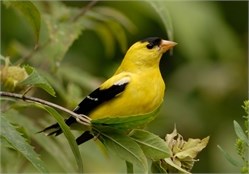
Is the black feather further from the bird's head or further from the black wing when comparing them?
the bird's head

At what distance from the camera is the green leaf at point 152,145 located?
1.75 m

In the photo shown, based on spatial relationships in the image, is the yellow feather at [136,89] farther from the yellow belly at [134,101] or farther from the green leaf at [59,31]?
the green leaf at [59,31]

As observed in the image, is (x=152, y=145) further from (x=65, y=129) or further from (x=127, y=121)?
(x=65, y=129)

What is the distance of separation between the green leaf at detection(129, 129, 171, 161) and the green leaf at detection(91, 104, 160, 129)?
0.06m

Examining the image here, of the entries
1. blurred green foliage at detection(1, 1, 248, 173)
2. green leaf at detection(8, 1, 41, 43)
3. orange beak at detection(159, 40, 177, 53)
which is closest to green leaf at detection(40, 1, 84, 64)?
orange beak at detection(159, 40, 177, 53)

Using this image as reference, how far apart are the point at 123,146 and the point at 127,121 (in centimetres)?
6

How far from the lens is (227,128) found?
4.65 metres

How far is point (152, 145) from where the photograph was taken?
1.76m

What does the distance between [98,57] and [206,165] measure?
114 cm

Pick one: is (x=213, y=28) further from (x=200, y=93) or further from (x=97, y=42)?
(x=97, y=42)

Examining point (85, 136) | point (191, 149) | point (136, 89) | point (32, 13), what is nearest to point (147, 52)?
point (136, 89)

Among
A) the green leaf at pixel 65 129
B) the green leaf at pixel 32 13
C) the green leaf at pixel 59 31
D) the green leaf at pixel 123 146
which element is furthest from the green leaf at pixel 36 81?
the green leaf at pixel 59 31

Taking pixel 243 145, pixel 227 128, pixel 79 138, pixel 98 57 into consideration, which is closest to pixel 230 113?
pixel 227 128

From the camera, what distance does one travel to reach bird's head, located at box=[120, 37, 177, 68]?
2.75 metres
